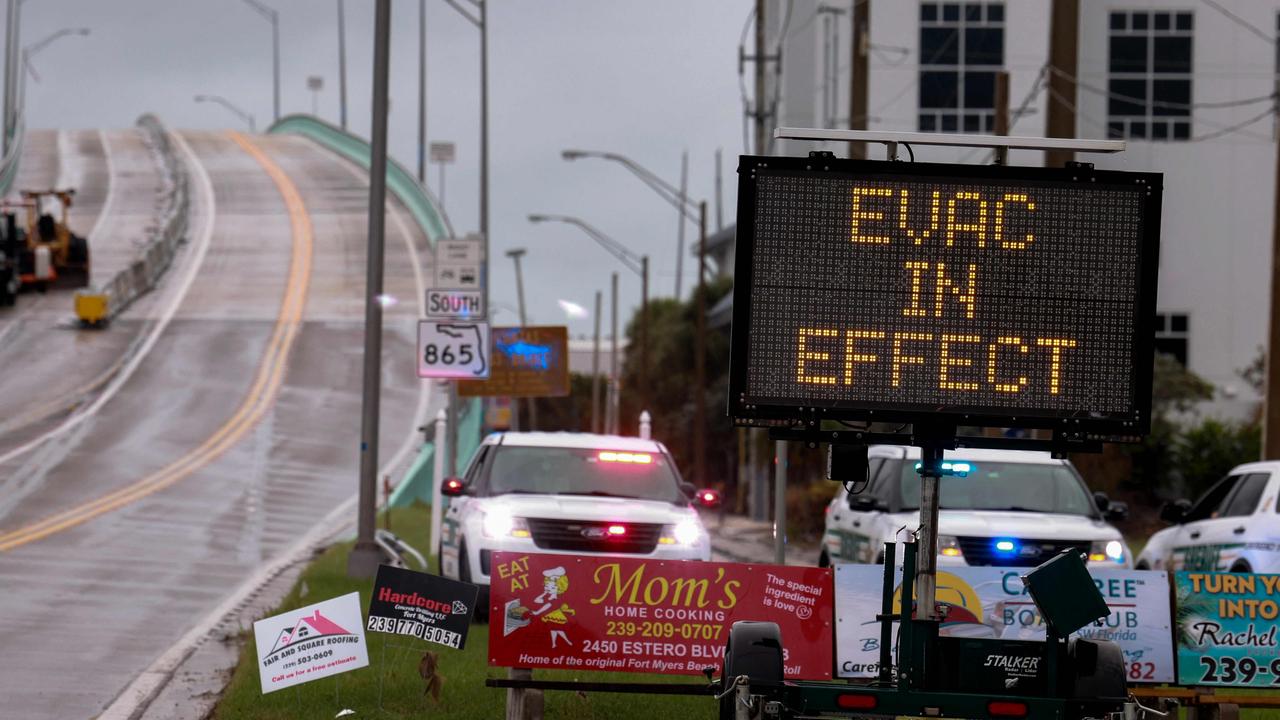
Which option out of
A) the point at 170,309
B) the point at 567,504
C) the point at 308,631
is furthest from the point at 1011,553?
the point at 170,309

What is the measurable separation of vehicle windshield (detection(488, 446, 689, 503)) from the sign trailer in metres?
8.70

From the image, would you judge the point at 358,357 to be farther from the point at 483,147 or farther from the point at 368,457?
the point at 368,457

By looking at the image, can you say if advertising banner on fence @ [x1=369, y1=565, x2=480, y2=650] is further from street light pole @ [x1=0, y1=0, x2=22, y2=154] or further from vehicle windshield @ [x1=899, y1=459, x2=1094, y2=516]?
street light pole @ [x1=0, y1=0, x2=22, y2=154]

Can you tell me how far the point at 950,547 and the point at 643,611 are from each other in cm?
612

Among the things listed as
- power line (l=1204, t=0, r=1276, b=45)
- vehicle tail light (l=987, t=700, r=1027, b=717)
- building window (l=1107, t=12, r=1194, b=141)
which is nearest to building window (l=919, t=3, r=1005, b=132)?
building window (l=1107, t=12, r=1194, b=141)

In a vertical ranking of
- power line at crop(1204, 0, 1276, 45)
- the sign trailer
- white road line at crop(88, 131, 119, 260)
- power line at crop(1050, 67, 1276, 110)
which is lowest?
the sign trailer

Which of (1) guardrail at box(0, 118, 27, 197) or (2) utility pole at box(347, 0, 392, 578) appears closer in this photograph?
(2) utility pole at box(347, 0, 392, 578)

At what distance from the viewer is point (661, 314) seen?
76.9 m

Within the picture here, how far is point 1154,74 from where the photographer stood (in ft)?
161

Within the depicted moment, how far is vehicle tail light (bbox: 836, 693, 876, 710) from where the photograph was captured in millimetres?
8203

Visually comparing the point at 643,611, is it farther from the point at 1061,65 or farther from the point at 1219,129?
the point at 1219,129

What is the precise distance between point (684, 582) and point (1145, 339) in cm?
326

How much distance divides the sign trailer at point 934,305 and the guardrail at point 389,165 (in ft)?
150

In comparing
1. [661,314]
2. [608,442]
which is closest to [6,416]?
[608,442]
